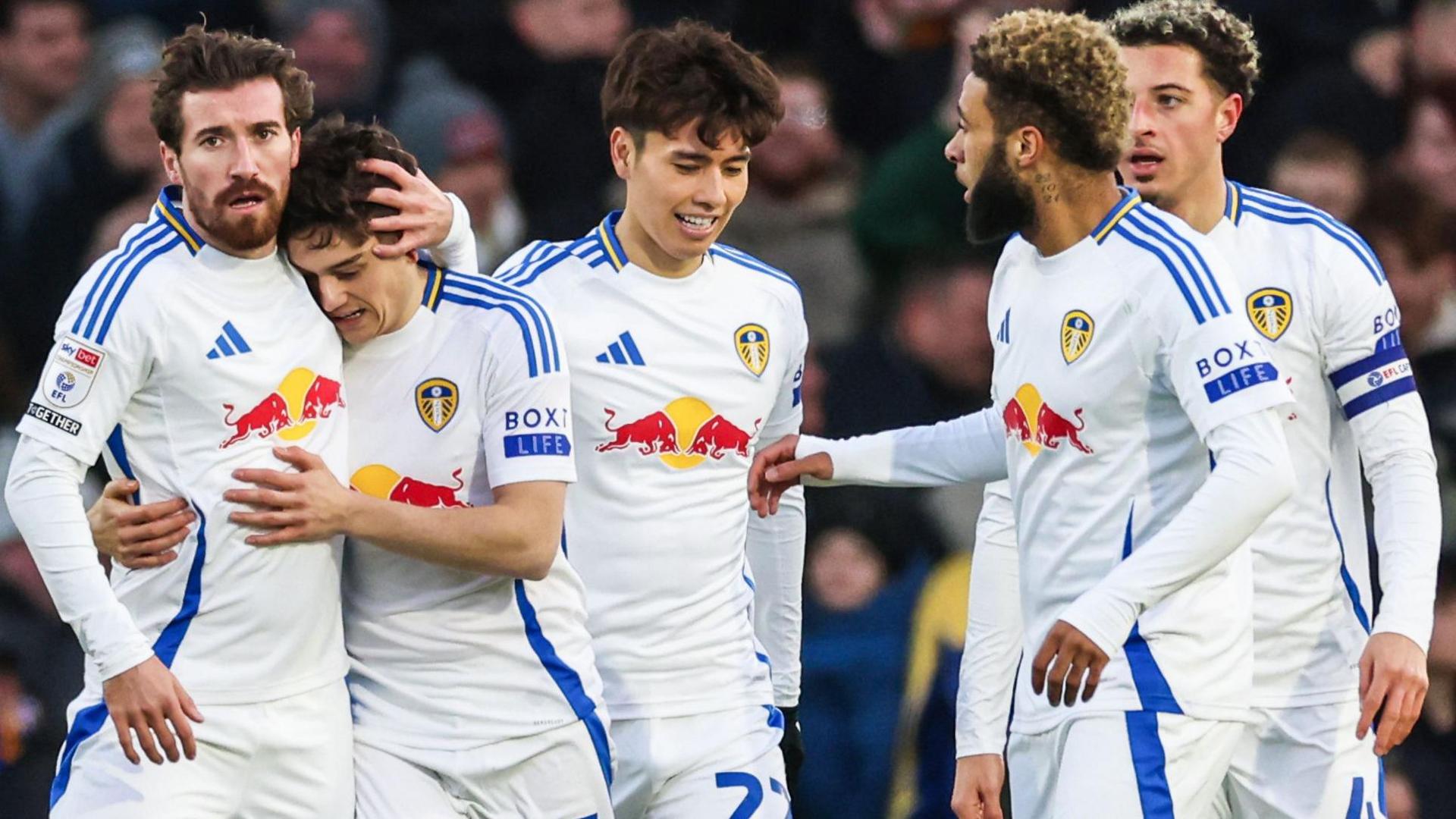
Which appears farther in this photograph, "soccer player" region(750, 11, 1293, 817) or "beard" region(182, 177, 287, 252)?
"beard" region(182, 177, 287, 252)

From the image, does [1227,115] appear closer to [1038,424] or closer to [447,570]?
[1038,424]

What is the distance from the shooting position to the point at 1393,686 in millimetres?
4273

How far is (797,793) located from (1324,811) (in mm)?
2344

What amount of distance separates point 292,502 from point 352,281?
1.62ft

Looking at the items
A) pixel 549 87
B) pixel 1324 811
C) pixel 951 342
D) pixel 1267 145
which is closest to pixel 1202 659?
pixel 1324 811

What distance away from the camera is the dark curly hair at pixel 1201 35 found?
16.1 ft

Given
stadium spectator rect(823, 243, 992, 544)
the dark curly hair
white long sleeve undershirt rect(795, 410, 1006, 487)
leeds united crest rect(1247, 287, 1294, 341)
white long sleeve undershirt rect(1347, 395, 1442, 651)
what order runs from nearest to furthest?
white long sleeve undershirt rect(1347, 395, 1442, 651) < leeds united crest rect(1247, 287, 1294, 341) < white long sleeve undershirt rect(795, 410, 1006, 487) < the dark curly hair < stadium spectator rect(823, 243, 992, 544)

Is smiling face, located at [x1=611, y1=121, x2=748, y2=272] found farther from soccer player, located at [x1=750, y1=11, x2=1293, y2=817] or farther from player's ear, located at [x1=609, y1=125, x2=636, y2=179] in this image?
soccer player, located at [x1=750, y1=11, x2=1293, y2=817]

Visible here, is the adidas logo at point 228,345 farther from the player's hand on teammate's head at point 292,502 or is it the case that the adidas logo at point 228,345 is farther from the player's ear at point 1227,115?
the player's ear at point 1227,115

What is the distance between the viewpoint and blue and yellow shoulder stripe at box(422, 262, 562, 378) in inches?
169

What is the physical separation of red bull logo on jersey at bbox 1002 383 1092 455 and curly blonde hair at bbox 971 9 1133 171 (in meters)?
0.48

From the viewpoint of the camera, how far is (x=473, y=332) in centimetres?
434

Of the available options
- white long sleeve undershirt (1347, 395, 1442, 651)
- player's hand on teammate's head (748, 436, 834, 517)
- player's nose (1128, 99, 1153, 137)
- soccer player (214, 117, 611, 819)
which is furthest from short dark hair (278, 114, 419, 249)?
white long sleeve undershirt (1347, 395, 1442, 651)

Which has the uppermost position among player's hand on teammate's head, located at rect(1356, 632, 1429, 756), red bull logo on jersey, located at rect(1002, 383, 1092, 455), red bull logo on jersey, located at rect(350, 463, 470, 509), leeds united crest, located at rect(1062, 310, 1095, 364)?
leeds united crest, located at rect(1062, 310, 1095, 364)
